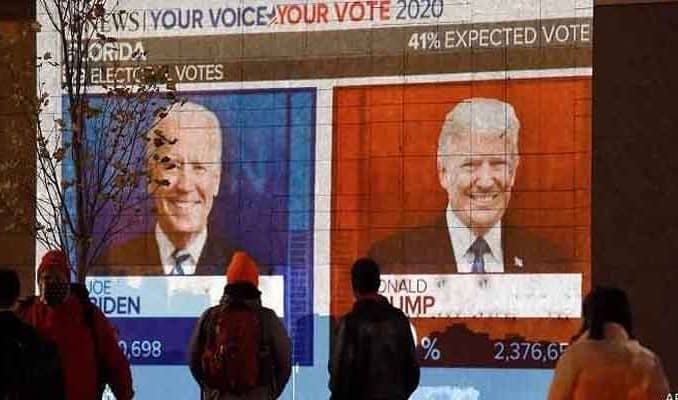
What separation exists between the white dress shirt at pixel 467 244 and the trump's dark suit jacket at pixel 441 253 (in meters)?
0.04

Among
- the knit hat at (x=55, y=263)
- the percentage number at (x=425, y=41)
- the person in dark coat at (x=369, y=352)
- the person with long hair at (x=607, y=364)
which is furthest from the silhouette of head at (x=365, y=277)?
the percentage number at (x=425, y=41)

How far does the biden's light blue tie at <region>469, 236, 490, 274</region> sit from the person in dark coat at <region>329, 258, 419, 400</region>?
464cm

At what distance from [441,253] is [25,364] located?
6.53 meters

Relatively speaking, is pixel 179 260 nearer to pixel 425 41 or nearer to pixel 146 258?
pixel 146 258

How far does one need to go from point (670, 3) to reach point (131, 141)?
15.2 feet

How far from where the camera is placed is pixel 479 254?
14.3m

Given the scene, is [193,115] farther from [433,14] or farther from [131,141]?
[433,14]

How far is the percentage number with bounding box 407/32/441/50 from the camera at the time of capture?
14.5m

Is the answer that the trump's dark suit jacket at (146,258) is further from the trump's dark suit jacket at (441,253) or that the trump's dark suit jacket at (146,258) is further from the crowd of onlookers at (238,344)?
the crowd of onlookers at (238,344)

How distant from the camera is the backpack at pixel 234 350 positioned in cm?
962

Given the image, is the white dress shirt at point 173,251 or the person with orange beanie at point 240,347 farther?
the white dress shirt at point 173,251

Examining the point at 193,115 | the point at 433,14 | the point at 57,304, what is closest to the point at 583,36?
the point at 433,14

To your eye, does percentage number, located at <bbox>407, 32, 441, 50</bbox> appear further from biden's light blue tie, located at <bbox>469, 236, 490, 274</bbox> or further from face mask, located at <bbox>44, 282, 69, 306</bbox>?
face mask, located at <bbox>44, 282, 69, 306</bbox>

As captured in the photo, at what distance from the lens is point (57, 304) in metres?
9.46
